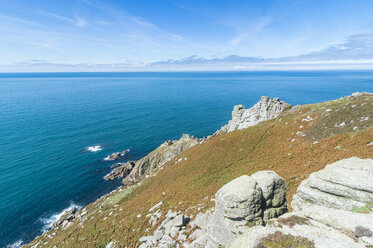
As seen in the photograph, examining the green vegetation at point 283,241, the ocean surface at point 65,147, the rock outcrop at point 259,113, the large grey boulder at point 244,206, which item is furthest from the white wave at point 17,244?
the rock outcrop at point 259,113

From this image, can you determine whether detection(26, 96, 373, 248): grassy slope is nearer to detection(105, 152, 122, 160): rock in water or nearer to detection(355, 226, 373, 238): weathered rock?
detection(355, 226, 373, 238): weathered rock

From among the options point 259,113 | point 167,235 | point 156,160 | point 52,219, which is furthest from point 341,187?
point 52,219

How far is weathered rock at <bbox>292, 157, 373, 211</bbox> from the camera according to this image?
11.8 m

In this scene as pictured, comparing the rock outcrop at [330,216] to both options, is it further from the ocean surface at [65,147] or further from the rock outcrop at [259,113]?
the ocean surface at [65,147]

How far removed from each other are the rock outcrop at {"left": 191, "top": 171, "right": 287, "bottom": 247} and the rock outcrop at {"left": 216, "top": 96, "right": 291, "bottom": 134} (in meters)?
42.1

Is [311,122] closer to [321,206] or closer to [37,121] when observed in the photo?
[321,206]

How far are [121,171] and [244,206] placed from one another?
57.4 m

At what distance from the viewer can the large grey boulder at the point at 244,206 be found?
13.1 meters

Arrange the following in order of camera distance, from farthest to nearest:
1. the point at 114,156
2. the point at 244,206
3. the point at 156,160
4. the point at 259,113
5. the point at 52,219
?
the point at 114,156, the point at 156,160, the point at 259,113, the point at 52,219, the point at 244,206

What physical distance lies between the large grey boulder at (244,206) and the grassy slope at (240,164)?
6430mm

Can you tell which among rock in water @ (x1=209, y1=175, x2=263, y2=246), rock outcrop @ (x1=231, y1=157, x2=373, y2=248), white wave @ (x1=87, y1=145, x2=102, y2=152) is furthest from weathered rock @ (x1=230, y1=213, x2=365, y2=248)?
white wave @ (x1=87, y1=145, x2=102, y2=152)

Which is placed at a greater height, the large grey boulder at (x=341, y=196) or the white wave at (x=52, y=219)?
the large grey boulder at (x=341, y=196)

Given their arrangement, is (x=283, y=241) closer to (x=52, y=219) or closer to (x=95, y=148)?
(x=52, y=219)

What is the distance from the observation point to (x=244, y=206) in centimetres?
1301
